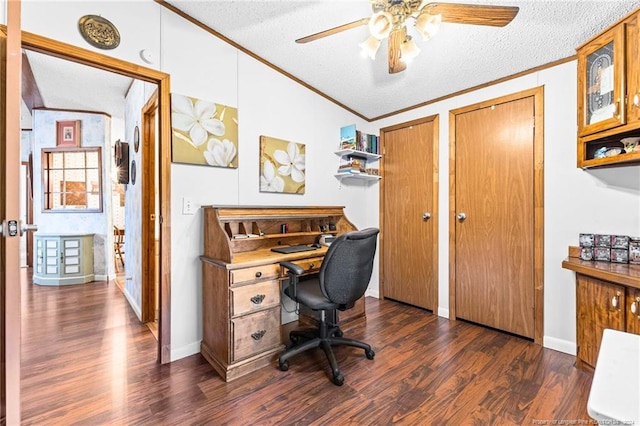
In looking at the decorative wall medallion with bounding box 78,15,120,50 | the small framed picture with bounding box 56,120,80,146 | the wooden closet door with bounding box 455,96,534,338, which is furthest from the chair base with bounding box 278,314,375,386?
the small framed picture with bounding box 56,120,80,146

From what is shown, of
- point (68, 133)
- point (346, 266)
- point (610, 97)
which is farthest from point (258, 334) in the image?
point (68, 133)

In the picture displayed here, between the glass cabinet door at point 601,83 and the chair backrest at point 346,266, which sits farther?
the chair backrest at point 346,266

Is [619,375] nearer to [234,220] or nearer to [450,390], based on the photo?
[450,390]

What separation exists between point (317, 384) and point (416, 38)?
2405 mm

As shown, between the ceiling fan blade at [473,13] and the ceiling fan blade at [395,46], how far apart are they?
7.0 inches

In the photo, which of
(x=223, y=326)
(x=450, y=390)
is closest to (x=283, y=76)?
(x=223, y=326)

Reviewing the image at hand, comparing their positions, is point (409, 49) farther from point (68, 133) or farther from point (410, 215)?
point (68, 133)

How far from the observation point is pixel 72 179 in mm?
4512

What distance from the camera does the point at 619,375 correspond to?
2.12ft

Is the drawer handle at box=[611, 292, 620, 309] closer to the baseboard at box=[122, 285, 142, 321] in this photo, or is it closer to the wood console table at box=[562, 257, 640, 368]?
the wood console table at box=[562, 257, 640, 368]

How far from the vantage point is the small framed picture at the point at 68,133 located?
438cm

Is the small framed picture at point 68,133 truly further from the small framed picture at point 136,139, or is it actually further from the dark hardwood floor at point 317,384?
the dark hardwood floor at point 317,384

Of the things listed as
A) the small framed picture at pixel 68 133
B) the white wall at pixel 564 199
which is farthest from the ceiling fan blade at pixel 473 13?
A: the small framed picture at pixel 68 133

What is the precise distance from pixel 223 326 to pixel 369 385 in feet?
3.25
